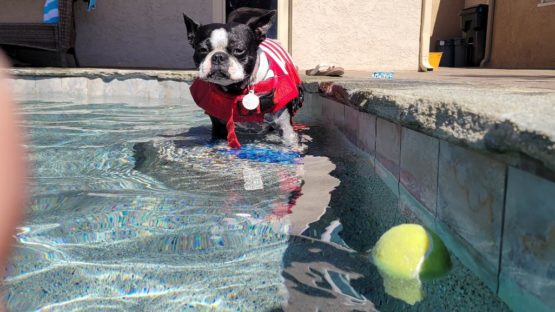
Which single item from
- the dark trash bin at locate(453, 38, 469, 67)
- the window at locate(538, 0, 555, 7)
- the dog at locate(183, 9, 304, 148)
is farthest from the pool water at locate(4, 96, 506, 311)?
the dark trash bin at locate(453, 38, 469, 67)

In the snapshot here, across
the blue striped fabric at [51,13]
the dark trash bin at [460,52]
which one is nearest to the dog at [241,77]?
the blue striped fabric at [51,13]

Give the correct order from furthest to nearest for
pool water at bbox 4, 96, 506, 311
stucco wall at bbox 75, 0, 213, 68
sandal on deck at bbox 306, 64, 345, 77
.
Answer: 1. stucco wall at bbox 75, 0, 213, 68
2. sandal on deck at bbox 306, 64, 345, 77
3. pool water at bbox 4, 96, 506, 311

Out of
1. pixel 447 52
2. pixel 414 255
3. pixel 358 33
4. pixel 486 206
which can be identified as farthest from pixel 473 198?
pixel 447 52

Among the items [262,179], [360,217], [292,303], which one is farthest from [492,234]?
[262,179]

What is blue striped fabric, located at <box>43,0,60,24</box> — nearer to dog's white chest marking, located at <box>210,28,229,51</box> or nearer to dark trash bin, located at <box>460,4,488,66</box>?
dog's white chest marking, located at <box>210,28,229,51</box>

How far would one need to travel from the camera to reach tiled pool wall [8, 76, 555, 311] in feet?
3.91

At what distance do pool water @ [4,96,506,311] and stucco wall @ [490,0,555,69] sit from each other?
9.34 meters

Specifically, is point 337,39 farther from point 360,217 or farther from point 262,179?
point 360,217

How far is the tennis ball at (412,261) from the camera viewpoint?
5.19ft

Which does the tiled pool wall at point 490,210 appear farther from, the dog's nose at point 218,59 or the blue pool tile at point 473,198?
the dog's nose at point 218,59

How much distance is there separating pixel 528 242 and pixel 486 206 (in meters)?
0.22

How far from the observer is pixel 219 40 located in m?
3.47

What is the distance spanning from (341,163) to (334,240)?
142 centimetres

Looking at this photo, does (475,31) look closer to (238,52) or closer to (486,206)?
(238,52)
